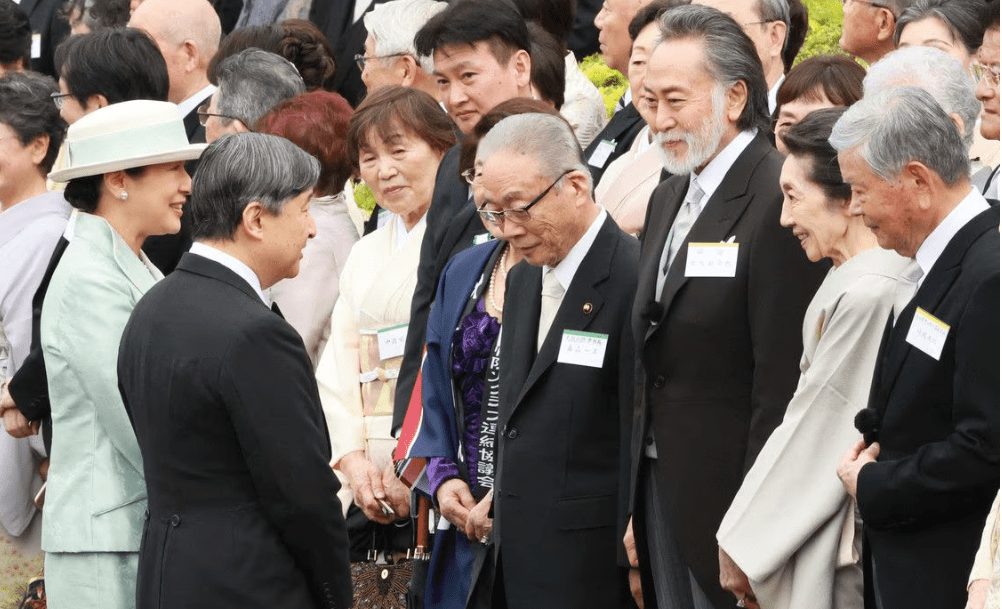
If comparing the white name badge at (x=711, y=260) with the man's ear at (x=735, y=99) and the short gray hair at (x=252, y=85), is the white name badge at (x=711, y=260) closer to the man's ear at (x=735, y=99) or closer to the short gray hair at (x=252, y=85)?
the man's ear at (x=735, y=99)

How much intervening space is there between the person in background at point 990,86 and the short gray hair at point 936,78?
0.29 ft

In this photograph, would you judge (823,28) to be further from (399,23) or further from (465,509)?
(465,509)

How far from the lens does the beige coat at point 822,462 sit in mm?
4070

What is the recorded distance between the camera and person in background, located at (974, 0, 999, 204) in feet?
13.9

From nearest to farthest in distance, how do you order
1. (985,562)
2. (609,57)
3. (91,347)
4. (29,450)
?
(985,562) < (91,347) < (29,450) < (609,57)

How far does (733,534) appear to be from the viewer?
4191 millimetres

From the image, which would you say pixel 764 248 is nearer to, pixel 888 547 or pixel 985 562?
pixel 888 547

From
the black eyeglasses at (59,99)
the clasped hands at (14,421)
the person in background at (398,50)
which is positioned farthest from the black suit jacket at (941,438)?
the black eyeglasses at (59,99)

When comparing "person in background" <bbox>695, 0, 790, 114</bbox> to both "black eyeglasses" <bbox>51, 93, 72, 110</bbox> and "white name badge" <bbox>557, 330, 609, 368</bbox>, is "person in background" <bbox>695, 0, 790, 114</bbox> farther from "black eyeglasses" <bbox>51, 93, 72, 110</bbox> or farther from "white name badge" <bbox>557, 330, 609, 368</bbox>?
"black eyeglasses" <bbox>51, 93, 72, 110</bbox>

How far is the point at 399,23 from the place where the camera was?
23.5 ft

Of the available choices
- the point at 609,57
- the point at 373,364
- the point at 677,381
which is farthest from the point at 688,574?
the point at 609,57

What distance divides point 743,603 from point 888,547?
2.14ft

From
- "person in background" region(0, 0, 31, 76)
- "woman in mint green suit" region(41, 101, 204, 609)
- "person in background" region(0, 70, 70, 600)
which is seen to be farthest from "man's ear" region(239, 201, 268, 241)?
"person in background" region(0, 0, 31, 76)

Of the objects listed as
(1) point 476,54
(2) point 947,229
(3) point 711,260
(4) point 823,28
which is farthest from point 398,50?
(2) point 947,229
